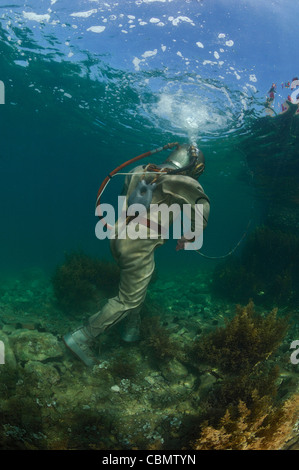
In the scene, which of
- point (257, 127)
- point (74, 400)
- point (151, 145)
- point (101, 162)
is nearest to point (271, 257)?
point (257, 127)

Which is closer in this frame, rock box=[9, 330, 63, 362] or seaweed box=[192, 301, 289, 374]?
seaweed box=[192, 301, 289, 374]

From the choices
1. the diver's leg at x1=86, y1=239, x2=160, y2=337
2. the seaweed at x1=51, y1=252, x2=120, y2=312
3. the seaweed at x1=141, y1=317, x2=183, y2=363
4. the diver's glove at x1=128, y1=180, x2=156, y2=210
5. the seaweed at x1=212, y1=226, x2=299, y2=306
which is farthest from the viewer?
the seaweed at x1=212, y1=226, x2=299, y2=306

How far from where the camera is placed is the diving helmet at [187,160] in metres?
3.84

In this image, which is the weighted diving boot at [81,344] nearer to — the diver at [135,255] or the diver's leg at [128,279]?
the diver at [135,255]

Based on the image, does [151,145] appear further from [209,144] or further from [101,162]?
[101,162]

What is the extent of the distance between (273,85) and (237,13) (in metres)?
2.70

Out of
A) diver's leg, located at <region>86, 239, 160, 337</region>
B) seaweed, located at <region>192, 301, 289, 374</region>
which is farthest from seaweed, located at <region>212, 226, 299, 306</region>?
diver's leg, located at <region>86, 239, 160, 337</region>

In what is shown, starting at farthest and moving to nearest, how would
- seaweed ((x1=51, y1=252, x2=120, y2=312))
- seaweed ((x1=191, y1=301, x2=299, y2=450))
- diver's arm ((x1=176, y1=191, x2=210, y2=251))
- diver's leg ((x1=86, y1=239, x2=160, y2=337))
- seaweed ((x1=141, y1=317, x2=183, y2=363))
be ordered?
seaweed ((x1=51, y1=252, x2=120, y2=312)) < seaweed ((x1=141, y1=317, x2=183, y2=363)) < diver's leg ((x1=86, y1=239, x2=160, y2=337)) < diver's arm ((x1=176, y1=191, x2=210, y2=251)) < seaweed ((x1=191, y1=301, x2=299, y2=450))

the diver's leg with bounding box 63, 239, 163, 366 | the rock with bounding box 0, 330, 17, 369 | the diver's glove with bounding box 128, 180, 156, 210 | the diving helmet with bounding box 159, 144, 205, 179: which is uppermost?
the diving helmet with bounding box 159, 144, 205, 179

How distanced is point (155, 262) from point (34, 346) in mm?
3487

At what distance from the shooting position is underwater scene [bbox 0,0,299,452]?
289 cm

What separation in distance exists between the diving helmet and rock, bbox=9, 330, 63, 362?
11.8ft

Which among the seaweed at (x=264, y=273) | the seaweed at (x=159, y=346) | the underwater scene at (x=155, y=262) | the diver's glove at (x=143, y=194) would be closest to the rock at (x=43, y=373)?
the underwater scene at (x=155, y=262)

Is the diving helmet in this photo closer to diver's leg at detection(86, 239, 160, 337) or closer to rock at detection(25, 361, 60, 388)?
diver's leg at detection(86, 239, 160, 337)
